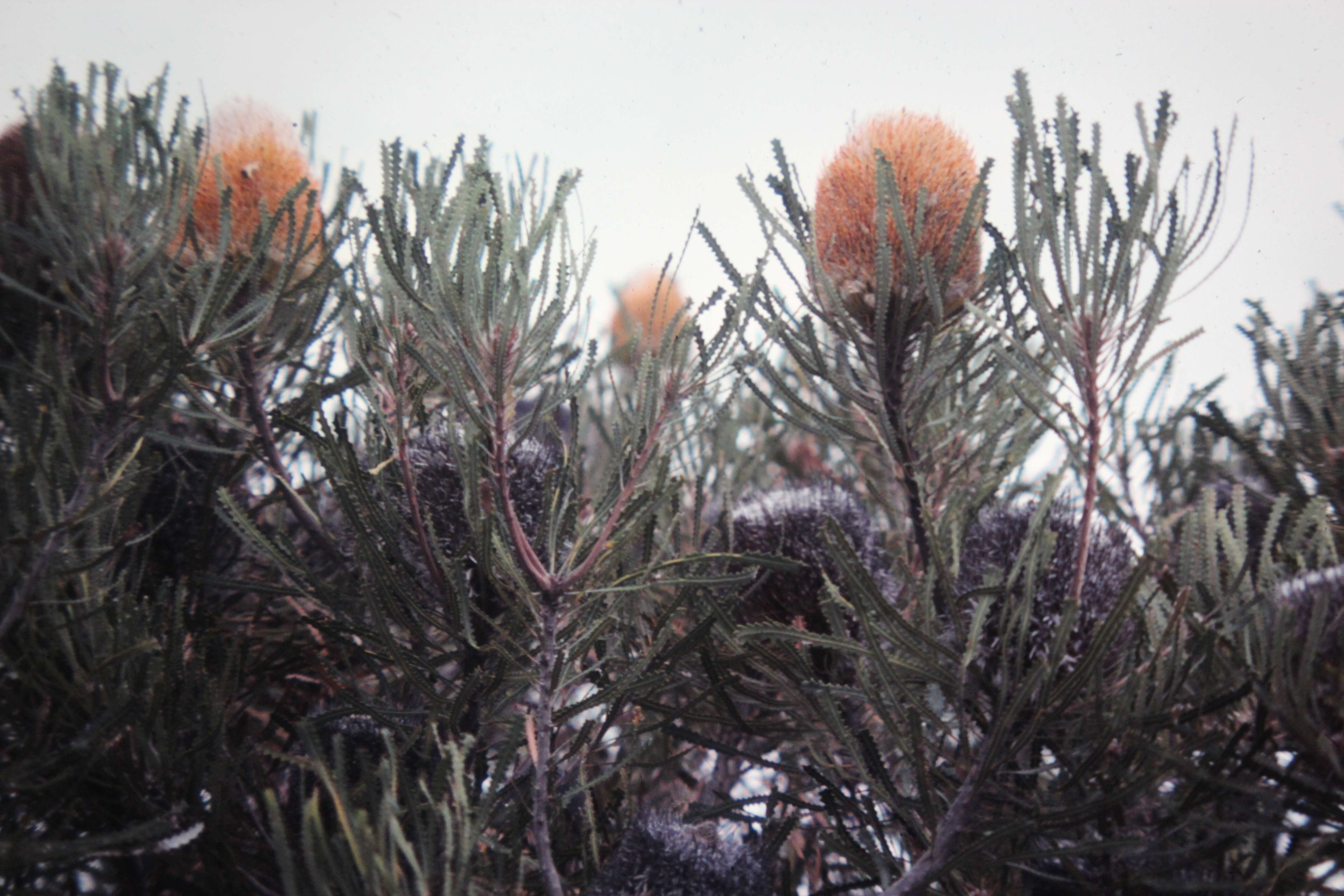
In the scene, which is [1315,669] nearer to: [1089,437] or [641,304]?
[1089,437]

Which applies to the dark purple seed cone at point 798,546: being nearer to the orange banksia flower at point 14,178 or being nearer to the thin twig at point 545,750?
the thin twig at point 545,750

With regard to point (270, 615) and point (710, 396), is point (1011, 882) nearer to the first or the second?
point (710, 396)

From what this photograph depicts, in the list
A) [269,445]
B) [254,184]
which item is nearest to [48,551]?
[269,445]

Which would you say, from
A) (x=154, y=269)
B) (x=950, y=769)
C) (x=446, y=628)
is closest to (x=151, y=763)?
(x=446, y=628)

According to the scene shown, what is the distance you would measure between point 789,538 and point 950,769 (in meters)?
0.26

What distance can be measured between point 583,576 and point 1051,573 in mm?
361

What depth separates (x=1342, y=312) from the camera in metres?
0.77

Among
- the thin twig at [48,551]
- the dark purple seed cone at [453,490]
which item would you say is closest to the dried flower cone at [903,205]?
the dark purple seed cone at [453,490]

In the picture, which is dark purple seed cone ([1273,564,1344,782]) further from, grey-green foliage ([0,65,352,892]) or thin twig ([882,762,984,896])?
grey-green foliage ([0,65,352,892])

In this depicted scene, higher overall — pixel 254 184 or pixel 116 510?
pixel 254 184

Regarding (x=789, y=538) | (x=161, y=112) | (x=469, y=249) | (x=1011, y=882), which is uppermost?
(x=161, y=112)

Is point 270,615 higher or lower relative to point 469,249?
lower

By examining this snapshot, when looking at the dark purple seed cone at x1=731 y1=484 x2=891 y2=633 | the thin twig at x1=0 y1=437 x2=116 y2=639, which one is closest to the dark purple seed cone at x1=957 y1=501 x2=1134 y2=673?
the dark purple seed cone at x1=731 y1=484 x2=891 y2=633

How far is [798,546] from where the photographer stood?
806 millimetres
